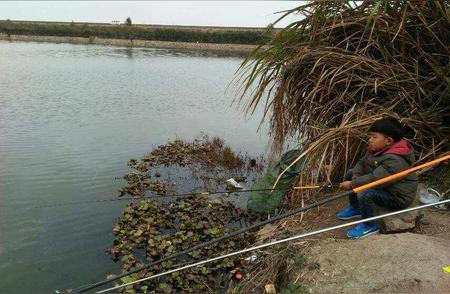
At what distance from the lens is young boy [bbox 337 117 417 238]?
A: 4.59m

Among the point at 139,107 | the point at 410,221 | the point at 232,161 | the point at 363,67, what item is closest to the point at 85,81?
the point at 139,107

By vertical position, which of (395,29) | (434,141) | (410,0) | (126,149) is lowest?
(126,149)

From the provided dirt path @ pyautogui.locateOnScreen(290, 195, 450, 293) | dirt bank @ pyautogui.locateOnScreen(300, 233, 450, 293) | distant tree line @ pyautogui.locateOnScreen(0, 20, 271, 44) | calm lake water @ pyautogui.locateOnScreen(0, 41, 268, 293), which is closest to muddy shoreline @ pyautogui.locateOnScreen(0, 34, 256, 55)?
distant tree line @ pyautogui.locateOnScreen(0, 20, 271, 44)

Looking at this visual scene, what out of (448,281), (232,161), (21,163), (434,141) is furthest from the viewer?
(232,161)

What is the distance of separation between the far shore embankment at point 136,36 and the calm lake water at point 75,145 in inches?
1801

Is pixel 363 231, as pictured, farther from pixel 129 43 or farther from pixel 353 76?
pixel 129 43

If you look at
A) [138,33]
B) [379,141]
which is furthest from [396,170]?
[138,33]

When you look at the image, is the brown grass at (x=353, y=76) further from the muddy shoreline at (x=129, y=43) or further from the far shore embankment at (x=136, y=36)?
the muddy shoreline at (x=129, y=43)

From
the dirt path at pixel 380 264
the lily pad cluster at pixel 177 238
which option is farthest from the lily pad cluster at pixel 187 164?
the dirt path at pixel 380 264

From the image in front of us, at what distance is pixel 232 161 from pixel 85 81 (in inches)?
673

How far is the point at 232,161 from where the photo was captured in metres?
11.0

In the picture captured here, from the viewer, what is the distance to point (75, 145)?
1190cm

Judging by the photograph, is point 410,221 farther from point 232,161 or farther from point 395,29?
point 232,161

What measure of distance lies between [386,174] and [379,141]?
1.31ft
